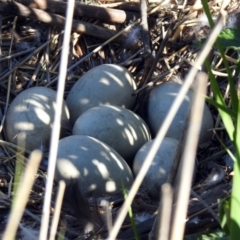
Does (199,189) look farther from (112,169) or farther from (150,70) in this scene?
(150,70)

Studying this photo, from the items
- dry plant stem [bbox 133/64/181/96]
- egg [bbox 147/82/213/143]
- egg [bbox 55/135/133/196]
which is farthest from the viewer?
dry plant stem [bbox 133/64/181/96]

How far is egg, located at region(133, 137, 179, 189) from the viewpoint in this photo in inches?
77.9

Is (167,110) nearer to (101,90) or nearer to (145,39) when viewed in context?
(101,90)

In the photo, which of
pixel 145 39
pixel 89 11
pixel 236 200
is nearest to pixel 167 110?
pixel 145 39

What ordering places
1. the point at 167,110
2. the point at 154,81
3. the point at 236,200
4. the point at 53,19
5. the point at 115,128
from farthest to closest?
the point at 53,19, the point at 154,81, the point at 167,110, the point at 115,128, the point at 236,200

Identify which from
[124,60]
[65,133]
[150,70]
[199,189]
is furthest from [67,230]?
[124,60]

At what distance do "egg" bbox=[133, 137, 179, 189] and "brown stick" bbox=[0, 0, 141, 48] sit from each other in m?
0.69

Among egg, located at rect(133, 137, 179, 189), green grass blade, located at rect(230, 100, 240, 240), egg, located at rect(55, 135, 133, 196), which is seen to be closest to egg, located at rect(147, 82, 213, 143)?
egg, located at rect(133, 137, 179, 189)

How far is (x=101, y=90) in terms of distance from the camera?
2279 millimetres

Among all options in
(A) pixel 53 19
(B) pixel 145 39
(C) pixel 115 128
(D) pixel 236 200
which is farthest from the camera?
(A) pixel 53 19

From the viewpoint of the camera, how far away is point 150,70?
240 centimetres

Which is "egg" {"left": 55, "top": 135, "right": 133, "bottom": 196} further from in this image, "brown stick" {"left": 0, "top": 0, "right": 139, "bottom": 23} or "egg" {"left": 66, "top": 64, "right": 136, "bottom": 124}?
"brown stick" {"left": 0, "top": 0, "right": 139, "bottom": 23}

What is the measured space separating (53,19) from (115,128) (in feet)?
2.32

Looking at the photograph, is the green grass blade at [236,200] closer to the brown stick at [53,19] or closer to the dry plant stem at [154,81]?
the dry plant stem at [154,81]
